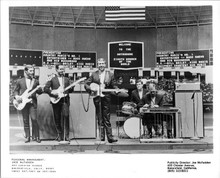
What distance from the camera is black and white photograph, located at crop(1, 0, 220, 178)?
5965mm

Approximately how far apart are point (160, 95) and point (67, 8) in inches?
72.6

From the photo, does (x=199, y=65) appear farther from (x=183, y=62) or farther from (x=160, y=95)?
(x=160, y=95)

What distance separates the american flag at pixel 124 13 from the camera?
19.6ft

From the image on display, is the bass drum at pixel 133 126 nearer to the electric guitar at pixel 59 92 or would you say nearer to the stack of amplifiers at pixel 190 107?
the stack of amplifiers at pixel 190 107

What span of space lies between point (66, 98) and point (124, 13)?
58.7 inches

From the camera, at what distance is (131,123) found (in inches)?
237

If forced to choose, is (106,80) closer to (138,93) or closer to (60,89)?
(138,93)

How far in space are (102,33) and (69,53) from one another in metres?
0.56

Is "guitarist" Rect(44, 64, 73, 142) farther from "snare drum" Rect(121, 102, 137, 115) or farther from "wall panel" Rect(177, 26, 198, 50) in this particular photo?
"wall panel" Rect(177, 26, 198, 50)

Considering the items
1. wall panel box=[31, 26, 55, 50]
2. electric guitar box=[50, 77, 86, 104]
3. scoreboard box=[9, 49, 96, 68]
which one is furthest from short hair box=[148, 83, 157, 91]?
wall panel box=[31, 26, 55, 50]
